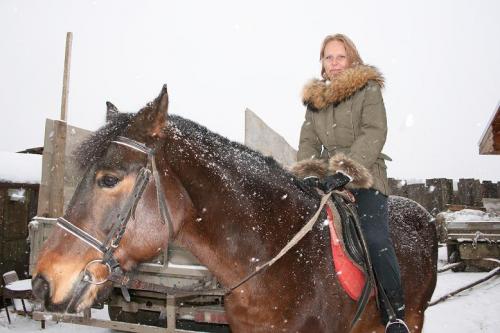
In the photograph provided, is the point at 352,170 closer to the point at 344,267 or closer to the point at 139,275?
the point at 344,267

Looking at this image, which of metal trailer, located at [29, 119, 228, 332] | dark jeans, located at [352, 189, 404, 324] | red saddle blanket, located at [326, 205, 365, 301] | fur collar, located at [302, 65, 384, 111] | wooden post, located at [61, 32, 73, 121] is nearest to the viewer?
red saddle blanket, located at [326, 205, 365, 301]

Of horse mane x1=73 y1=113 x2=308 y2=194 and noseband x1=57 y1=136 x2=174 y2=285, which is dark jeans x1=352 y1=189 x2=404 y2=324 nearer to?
horse mane x1=73 y1=113 x2=308 y2=194

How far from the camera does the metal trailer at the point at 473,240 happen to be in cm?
940

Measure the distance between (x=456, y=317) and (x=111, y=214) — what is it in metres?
6.27

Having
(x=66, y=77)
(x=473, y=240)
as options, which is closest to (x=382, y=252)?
(x=473, y=240)

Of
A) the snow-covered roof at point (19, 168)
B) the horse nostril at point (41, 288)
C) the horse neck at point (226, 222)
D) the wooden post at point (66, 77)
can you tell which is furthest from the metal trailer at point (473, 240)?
the snow-covered roof at point (19, 168)

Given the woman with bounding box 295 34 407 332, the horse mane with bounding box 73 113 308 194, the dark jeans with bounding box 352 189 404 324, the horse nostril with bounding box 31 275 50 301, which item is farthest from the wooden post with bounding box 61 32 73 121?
the dark jeans with bounding box 352 189 404 324

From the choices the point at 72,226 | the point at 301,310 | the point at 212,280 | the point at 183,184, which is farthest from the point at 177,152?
the point at 212,280

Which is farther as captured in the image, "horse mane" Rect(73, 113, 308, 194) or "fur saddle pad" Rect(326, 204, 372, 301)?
"fur saddle pad" Rect(326, 204, 372, 301)

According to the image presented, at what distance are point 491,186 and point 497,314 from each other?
885 cm

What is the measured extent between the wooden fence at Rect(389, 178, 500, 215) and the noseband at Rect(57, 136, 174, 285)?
41.9 ft

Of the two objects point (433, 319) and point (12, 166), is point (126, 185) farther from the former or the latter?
point (12, 166)

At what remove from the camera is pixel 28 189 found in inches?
335

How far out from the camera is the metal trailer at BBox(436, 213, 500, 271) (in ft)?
30.8
